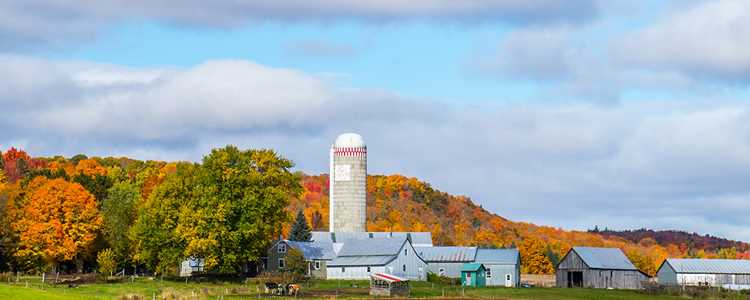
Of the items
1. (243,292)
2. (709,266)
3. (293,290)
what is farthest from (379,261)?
(709,266)

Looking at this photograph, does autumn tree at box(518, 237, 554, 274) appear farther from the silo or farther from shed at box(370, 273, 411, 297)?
shed at box(370, 273, 411, 297)

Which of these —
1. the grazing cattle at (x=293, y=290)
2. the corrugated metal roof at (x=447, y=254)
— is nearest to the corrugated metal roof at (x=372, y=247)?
the corrugated metal roof at (x=447, y=254)

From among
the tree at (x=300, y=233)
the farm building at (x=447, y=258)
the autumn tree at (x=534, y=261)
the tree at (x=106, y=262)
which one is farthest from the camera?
the autumn tree at (x=534, y=261)

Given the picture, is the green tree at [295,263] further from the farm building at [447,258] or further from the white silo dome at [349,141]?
the white silo dome at [349,141]

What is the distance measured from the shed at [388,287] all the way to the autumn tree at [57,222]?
1163 inches

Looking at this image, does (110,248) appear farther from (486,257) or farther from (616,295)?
(616,295)

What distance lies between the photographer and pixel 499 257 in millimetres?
115812

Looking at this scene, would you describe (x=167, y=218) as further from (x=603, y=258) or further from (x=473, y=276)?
(x=603, y=258)

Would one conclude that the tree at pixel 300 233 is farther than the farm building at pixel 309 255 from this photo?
Yes

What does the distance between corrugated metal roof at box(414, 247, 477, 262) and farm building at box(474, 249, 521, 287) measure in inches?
149

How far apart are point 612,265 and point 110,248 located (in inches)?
1882

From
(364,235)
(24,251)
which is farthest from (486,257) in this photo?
(24,251)

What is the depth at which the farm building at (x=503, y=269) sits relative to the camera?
4510 inches

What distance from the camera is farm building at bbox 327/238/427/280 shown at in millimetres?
111062
